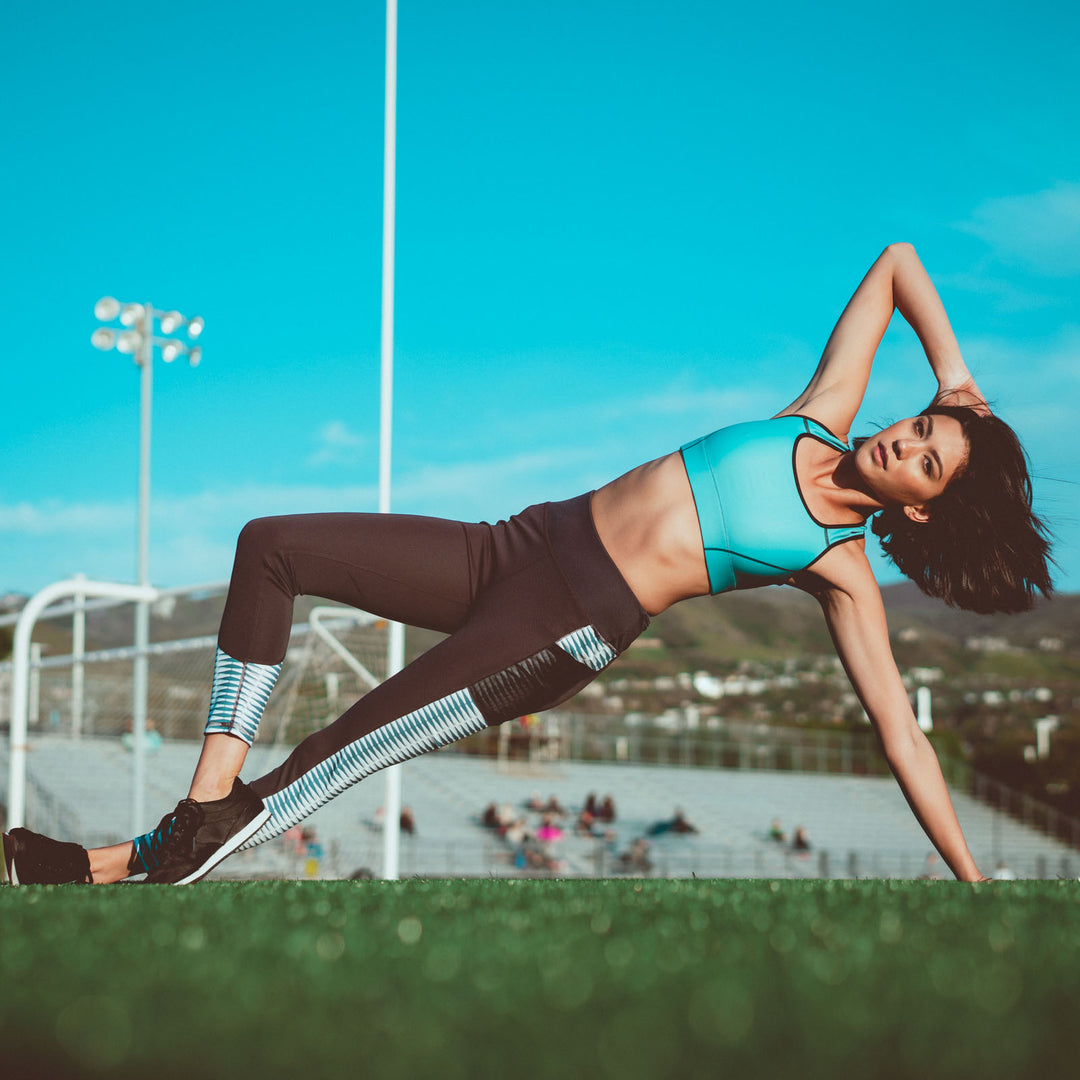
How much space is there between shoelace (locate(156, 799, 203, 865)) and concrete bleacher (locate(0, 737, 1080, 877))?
27.0 feet

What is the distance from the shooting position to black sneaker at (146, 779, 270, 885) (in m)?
2.49

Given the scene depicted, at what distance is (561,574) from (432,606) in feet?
1.15

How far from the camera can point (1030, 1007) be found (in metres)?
1.01

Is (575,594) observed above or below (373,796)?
above

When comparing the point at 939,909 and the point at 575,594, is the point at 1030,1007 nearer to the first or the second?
the point at 939,909

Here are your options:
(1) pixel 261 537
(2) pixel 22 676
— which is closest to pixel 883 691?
(1) pixel 261 537

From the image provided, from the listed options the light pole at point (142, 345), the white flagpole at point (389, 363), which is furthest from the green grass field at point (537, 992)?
the light pole at point (142, 345)

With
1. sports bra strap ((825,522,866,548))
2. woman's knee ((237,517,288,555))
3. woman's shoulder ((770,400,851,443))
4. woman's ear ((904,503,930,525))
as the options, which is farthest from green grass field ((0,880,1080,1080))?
woman's shoulder ((770,400,851,443))

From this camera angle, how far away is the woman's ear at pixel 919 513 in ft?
9.15

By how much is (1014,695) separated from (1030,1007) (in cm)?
6399

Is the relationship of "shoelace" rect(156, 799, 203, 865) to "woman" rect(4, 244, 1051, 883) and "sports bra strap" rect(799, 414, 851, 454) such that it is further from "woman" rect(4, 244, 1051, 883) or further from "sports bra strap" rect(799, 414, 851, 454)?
"sports bra strap" rect(799, 414, 851, 454)

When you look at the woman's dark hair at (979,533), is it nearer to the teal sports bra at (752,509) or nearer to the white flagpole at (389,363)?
the teal sports bra at (752,509)

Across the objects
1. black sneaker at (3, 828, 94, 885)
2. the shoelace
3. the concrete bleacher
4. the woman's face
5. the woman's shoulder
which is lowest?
the concrete bleacher

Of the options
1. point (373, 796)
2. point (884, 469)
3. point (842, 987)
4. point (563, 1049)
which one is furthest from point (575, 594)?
point (373, 796)
